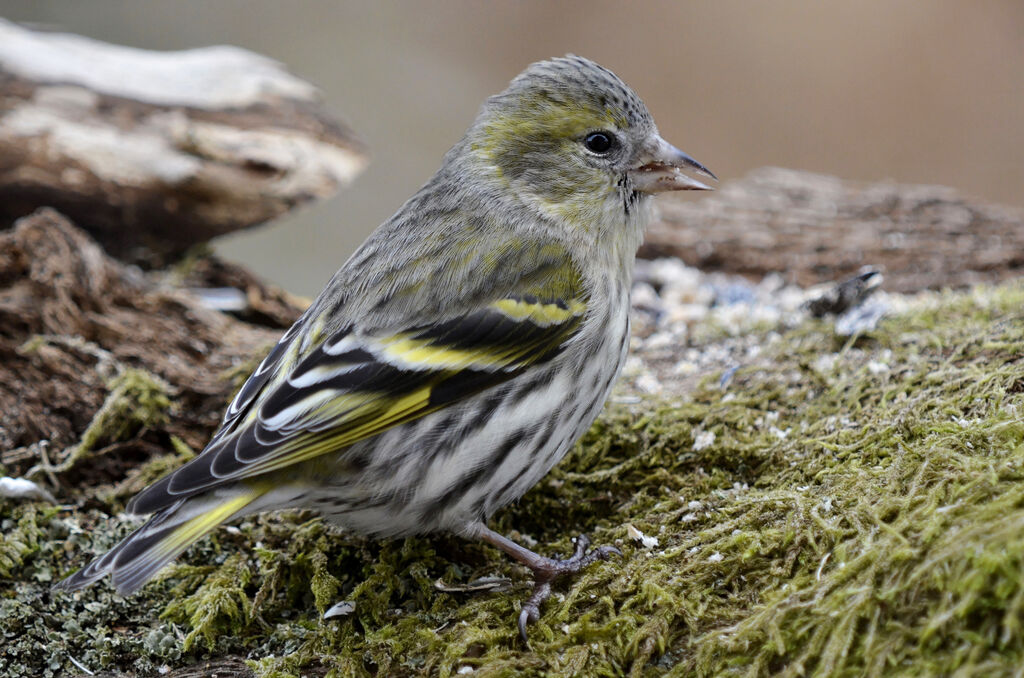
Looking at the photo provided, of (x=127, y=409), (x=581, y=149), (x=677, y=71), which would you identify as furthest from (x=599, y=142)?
(x=677, y=71)

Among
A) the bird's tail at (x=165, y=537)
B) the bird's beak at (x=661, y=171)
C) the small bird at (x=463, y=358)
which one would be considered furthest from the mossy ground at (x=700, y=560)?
the bird's beak at (x=661, y=171)

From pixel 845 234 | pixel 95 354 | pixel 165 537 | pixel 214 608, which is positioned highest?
pixel 845 234

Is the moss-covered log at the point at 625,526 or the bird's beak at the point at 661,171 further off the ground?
the bird's beak at the point at 661,171

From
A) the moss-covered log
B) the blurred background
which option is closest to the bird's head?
the moss-covered log

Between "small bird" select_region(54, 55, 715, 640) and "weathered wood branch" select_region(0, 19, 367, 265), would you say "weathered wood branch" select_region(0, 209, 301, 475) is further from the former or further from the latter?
"small bird" select_region(54, 55, 715, 640)

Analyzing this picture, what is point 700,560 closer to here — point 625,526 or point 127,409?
point 625,526

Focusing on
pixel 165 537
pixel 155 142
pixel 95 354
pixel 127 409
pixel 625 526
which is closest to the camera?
pixel 165 537

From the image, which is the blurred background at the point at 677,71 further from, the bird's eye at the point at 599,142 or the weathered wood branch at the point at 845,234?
the bird's eye at the point at 599,142
